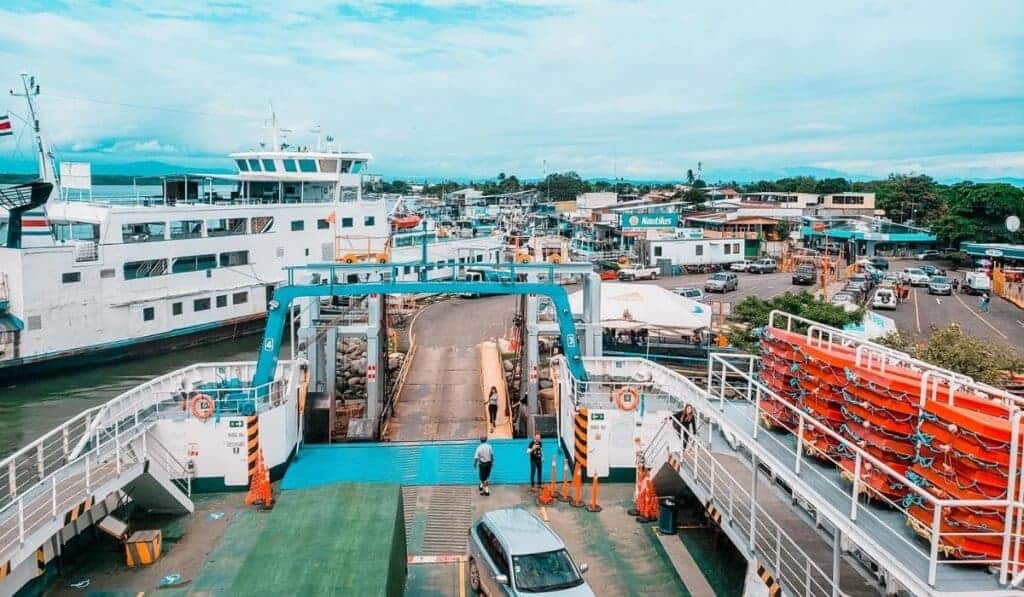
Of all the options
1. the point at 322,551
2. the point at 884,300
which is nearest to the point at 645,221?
the point at 884,300

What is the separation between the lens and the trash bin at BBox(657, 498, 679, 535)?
1179 centimetres

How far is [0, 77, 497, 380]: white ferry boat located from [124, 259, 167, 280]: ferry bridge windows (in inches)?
1.6

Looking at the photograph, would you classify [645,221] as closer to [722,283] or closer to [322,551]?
[722,283]

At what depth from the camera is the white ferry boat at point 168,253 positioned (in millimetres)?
25656

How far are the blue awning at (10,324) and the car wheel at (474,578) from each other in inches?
862

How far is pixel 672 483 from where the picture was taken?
13.2 metres

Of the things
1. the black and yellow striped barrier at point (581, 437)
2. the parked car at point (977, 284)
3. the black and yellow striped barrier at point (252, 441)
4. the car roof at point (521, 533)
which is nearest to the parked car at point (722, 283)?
the parked car at point (977, 284)

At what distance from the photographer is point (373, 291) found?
15.7 metres

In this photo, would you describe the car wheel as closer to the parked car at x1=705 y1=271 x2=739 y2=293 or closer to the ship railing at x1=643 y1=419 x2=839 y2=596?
the ship railing at x1=643 y1=419 x2=839 y2=596

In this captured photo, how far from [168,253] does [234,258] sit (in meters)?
3.43

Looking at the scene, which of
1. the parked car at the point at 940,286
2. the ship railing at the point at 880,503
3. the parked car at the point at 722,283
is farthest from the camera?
the parked car at the point at 722,283

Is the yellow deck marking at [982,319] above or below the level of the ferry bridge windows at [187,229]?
below

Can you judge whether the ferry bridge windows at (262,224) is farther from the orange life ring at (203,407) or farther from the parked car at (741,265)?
the parked car at (741,265)

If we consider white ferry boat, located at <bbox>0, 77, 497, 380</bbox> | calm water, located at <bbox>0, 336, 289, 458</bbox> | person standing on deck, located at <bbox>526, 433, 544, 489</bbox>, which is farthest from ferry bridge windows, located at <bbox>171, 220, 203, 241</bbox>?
person standing on deck, located at <bbox>526, 433, 544, 489</bbox>
